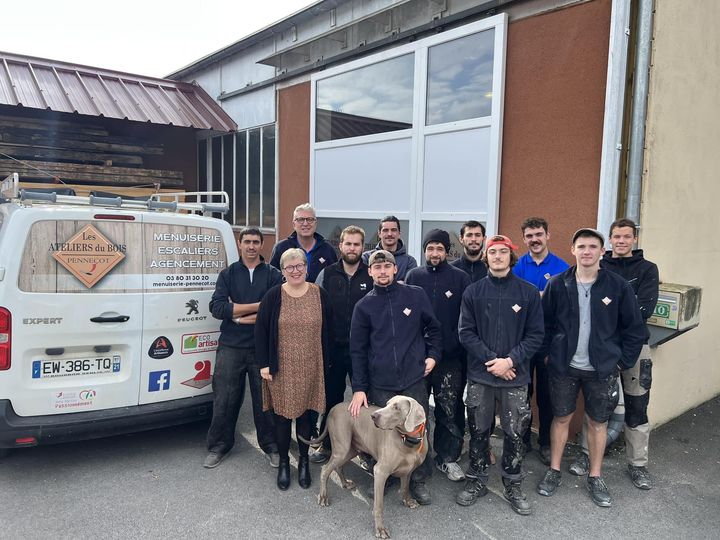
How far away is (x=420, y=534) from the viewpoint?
3.19 metres

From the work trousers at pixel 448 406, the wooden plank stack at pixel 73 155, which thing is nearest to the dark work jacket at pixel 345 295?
the work trousers at pixel 448 406

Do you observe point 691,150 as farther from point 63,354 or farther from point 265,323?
point 63,354

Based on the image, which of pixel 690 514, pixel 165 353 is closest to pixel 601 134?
→ pixel 690 514

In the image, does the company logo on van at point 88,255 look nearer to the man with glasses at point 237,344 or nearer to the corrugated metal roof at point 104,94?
the man with glasses at point 237,344

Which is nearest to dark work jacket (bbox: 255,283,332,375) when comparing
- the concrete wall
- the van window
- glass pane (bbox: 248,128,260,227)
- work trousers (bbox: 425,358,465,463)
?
the van window

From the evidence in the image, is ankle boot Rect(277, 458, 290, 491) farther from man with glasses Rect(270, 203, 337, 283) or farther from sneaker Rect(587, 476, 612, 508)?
sneaker Rect(587, 476, 612, 508)

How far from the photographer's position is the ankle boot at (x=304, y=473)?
→ 12.2ft

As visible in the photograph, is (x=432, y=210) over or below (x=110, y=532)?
over

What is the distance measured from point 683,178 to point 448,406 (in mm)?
3130

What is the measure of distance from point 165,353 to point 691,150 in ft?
16.4

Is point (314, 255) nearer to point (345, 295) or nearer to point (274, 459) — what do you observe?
point (345, 295)

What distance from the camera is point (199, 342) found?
418 cm

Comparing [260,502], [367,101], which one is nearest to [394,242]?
[260,502]

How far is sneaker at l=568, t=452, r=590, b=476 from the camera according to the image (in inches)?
158
